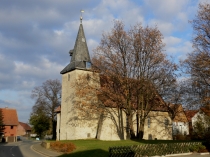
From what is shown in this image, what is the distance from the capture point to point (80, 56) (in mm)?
39500

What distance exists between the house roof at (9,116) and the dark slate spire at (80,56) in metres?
32.7

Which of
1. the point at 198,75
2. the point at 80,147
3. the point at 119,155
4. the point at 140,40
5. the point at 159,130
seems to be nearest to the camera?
the point at 119,155

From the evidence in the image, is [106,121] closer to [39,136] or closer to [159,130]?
[159,130]

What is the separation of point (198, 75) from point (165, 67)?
4.43 meters

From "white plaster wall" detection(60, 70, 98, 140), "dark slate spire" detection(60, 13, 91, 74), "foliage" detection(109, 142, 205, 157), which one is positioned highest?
"dark slate spire" detection(60, 13, 91, 74)

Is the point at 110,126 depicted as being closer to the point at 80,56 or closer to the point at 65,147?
the point at 80,56

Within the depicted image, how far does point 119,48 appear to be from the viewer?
31969 mm

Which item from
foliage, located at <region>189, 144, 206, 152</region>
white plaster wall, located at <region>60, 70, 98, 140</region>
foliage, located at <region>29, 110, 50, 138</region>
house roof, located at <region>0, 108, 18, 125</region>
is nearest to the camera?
foliage, located at <region>189, 144, 206, 152</region>

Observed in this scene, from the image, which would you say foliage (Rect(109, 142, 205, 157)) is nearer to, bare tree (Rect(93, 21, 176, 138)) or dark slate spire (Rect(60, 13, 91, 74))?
bare tree (Rect(93, 21, 176, 138))

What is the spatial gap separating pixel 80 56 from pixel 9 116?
3820 cm

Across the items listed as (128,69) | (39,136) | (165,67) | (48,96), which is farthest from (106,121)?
(39,136)

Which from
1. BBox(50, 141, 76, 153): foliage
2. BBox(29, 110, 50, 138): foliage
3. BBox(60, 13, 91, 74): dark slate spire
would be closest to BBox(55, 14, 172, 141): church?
BBox(60, 13, 91, 74): dark slate spire

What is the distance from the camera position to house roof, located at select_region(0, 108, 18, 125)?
2574 inches

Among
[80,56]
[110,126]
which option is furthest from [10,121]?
[110,126]
